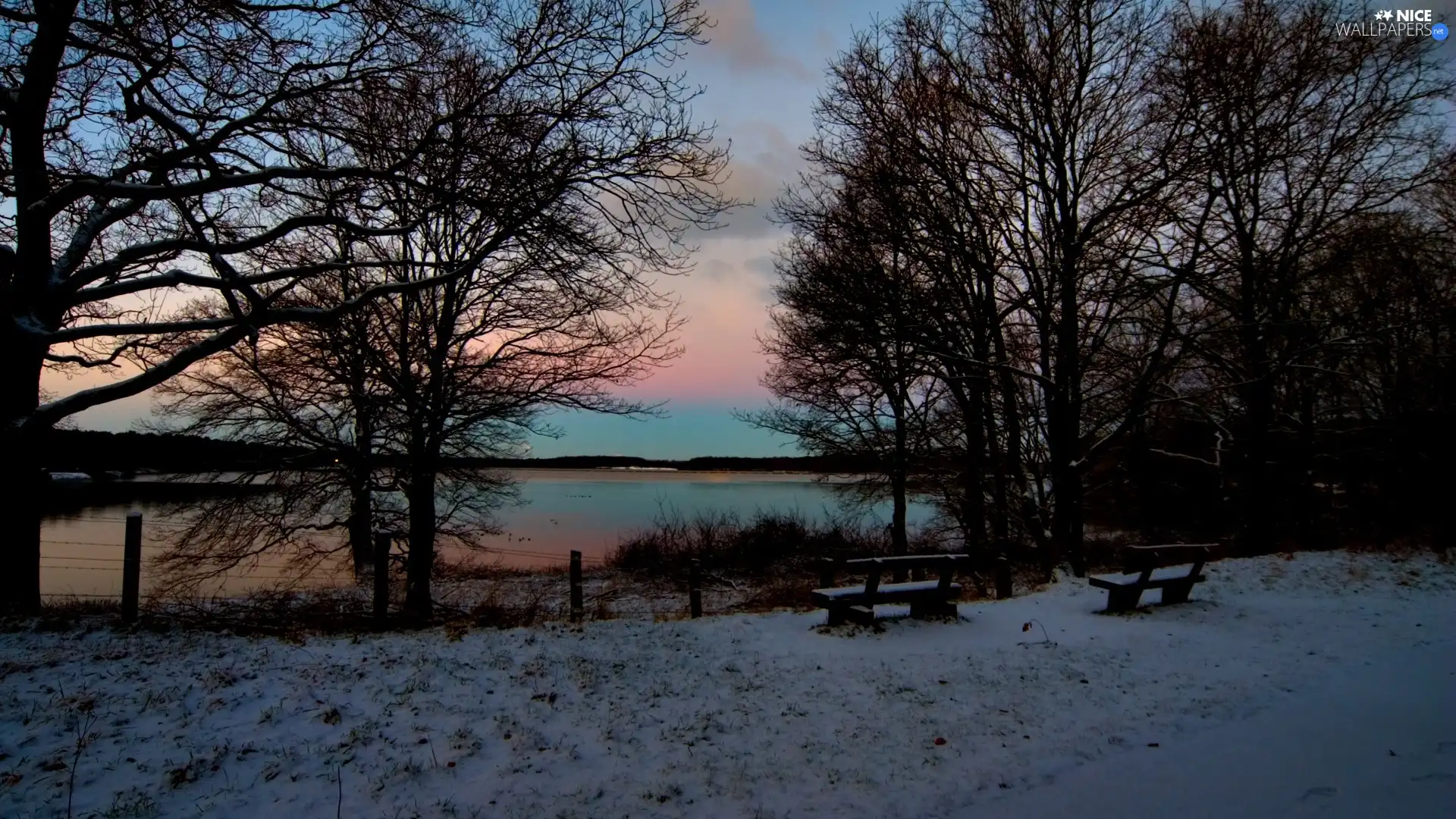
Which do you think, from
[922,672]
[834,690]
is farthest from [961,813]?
[922,672]

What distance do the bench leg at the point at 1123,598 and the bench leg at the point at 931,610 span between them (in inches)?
86.3

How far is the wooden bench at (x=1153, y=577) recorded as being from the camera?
9.37m

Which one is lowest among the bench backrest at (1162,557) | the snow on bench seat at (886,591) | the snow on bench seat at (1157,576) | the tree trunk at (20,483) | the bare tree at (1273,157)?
the snow on bench seat at (1157,576)

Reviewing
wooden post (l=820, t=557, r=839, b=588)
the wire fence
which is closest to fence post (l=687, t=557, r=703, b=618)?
wooden post (l=820, t=557, r=839, b=588)

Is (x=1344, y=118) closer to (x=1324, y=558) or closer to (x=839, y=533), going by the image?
(x=1324, y=558)

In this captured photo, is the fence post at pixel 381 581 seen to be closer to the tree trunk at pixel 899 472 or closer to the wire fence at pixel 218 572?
the wire fence at pixel 218 572

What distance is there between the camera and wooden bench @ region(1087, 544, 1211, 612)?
9367mm

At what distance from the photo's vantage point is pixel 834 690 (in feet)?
19.9

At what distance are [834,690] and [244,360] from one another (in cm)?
1087

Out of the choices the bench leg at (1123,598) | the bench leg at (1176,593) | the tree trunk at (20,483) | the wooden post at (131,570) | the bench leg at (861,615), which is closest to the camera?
the tree trunk at (20,483)

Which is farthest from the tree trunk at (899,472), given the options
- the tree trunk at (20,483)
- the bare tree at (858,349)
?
the tree trunk at (20,483)

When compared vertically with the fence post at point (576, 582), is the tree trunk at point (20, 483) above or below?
above

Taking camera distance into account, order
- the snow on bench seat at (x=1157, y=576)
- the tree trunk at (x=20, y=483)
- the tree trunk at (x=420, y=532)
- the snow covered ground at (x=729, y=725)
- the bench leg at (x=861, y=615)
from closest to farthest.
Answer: the snow covered ground at (x=729, y=725) < the tree trunk at (x=20, y=483) < the bench leg at (x=861, y=615) < the snow on bench seat at (x=1157, y=576) < the tree trunk at (x=420, y=532)

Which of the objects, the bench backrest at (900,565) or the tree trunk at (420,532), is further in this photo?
the tree trunk at (420,532)
